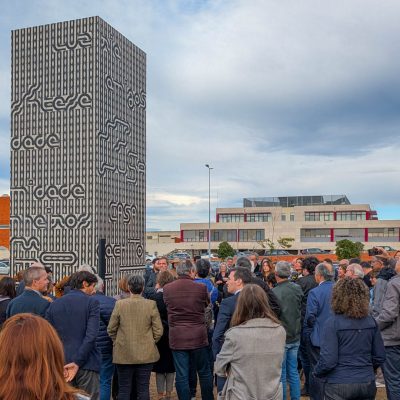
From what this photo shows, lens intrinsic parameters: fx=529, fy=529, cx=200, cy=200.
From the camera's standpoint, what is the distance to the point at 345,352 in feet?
13.1

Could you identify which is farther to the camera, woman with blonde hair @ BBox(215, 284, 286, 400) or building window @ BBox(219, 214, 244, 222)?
building window @ BBox(219, 214, 244, 222)

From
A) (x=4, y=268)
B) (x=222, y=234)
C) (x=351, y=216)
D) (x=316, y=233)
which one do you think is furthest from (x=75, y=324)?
(x=222, y=234)

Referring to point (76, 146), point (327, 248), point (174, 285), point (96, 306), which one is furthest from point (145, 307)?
point (327, 248)

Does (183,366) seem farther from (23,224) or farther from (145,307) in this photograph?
(23,224)

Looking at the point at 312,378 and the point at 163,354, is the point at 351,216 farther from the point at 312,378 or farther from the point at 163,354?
the point at 312,378

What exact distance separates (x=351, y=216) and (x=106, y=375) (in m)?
63.9

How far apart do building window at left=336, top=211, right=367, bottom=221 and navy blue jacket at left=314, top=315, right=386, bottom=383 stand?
65.1 metres

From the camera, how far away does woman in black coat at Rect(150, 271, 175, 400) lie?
615 centimetres

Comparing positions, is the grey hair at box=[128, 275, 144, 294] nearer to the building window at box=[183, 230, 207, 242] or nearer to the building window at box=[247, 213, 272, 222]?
the building window at box=[247, 213, 272, 222]

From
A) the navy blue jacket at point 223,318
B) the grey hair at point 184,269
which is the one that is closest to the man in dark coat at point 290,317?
the grey hair at point 184,269

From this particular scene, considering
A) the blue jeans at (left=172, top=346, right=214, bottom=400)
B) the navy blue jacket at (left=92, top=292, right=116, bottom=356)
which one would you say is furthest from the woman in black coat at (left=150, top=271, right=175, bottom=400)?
the navy blue jacket at (left=92, top=292, right=116, bottom=356)

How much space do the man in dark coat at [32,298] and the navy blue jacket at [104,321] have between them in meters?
0.91

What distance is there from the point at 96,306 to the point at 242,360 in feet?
5.59

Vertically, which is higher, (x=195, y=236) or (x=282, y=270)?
(x=282, y=270)
